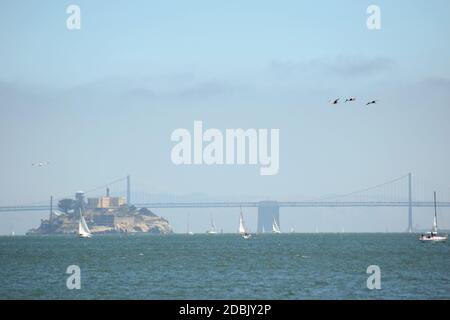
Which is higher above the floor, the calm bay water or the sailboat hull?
the sailboat hull

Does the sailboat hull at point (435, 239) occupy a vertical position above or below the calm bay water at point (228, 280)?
above

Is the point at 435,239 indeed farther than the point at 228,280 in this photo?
Yes

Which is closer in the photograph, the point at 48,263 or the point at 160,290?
the point at 160,290

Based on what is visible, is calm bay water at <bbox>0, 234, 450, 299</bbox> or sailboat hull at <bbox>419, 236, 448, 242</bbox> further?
sailboat hull at <bbox>419, 236, 448, 242</bbox>

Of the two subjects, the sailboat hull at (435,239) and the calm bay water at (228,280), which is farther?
the sailboat hull at (435,239)

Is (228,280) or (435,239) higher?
(435,239)
